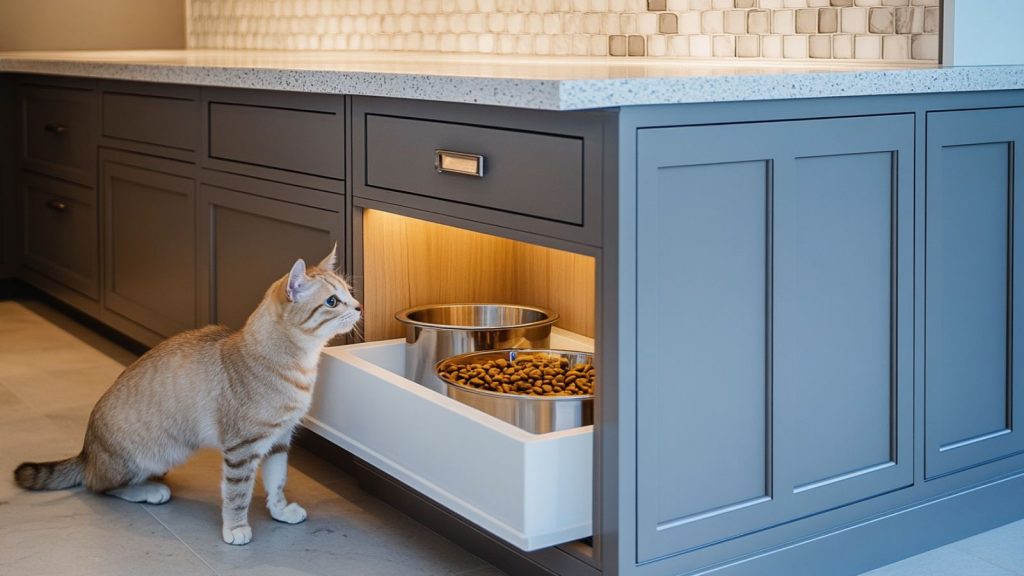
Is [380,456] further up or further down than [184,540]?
further up

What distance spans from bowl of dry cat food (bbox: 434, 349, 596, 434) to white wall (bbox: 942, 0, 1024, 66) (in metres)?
0.85

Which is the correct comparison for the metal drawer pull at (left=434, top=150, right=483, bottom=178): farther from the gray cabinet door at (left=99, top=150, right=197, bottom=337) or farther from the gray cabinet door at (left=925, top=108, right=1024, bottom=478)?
the gray cabinet door at (left=99, top=150, right=197, bottom=337)

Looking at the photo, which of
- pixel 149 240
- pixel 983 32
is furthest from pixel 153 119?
pixel 983 32

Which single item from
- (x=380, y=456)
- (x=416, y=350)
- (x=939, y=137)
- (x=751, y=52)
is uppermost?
(x=751, y=52)

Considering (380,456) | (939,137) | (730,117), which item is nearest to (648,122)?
(730,117)

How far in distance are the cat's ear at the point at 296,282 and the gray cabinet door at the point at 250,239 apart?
0.97 feet

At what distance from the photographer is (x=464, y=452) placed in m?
1.82

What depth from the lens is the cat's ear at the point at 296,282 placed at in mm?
2068

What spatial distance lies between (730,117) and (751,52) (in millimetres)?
836

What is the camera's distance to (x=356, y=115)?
227 centimetres

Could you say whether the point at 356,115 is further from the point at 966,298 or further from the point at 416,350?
the point at 966,298

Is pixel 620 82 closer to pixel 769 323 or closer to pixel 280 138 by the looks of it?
pixel 769 323

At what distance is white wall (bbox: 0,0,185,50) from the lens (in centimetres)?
473

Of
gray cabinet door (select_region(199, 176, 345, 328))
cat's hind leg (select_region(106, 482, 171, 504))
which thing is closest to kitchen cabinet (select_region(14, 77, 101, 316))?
gray cabinet door (select_region(199, 176, 345, 328))
